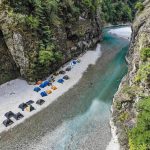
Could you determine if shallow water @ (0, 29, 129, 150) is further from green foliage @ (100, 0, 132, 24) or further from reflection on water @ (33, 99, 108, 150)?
green foliage @ (100, 0, 132, 24)

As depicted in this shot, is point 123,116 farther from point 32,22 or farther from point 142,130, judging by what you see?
point 32,22

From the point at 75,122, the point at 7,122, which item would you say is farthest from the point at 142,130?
the point at 7,122

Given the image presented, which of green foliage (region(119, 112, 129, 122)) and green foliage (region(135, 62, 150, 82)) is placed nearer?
green foliage (region(135, 62, 150, 82))

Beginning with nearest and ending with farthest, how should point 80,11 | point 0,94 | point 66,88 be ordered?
point 0,94 < point 66,88 < point 80,11

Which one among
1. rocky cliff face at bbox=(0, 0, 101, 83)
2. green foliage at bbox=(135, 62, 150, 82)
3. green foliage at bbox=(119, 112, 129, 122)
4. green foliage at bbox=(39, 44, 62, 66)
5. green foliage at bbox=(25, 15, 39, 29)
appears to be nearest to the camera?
green foliage at bbox=(135, 62, 150, 82)

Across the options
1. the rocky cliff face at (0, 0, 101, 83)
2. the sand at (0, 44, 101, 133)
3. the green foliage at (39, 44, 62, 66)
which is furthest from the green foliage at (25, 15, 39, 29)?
the sand at (0, 44, 101, 133)

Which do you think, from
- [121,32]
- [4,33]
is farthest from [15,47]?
[121,32]

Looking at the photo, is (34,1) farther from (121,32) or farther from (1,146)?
(121,32)
